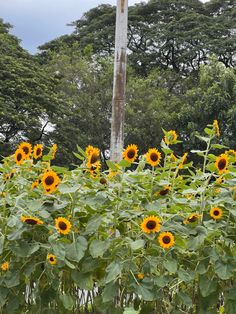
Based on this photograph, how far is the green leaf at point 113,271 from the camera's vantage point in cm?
135

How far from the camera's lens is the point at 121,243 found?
4.68 ft

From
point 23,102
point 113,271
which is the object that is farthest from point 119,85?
point 23,102

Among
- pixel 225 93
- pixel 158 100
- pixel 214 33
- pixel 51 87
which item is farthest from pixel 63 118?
pixel 214 33

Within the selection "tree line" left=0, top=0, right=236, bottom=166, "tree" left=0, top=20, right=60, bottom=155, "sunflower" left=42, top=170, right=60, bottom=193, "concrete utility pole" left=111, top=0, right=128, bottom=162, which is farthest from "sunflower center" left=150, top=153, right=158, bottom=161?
"tree" left=0, top=20, right=60, bottom=155

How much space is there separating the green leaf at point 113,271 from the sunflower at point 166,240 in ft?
0.35

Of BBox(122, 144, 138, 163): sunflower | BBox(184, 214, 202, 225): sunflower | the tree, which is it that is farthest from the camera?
the tree

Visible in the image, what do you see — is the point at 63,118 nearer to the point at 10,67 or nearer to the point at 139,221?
the point at 10,67

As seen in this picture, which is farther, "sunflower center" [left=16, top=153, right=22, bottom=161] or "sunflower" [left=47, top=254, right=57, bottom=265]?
"sunflower center" [left=16, top=153, right=22, bottom=161]

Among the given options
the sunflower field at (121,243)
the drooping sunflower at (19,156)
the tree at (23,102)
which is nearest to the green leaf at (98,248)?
the sunflower field at (121,243)

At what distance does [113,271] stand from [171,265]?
131mm

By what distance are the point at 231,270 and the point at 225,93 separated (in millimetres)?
13753

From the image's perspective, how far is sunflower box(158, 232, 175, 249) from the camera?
1377 mm

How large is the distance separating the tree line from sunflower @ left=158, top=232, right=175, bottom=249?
39.3 ft

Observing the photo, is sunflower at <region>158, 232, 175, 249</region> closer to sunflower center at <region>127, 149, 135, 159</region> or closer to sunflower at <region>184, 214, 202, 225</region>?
sunflower at <region>184, 214, 202, 225</region>
